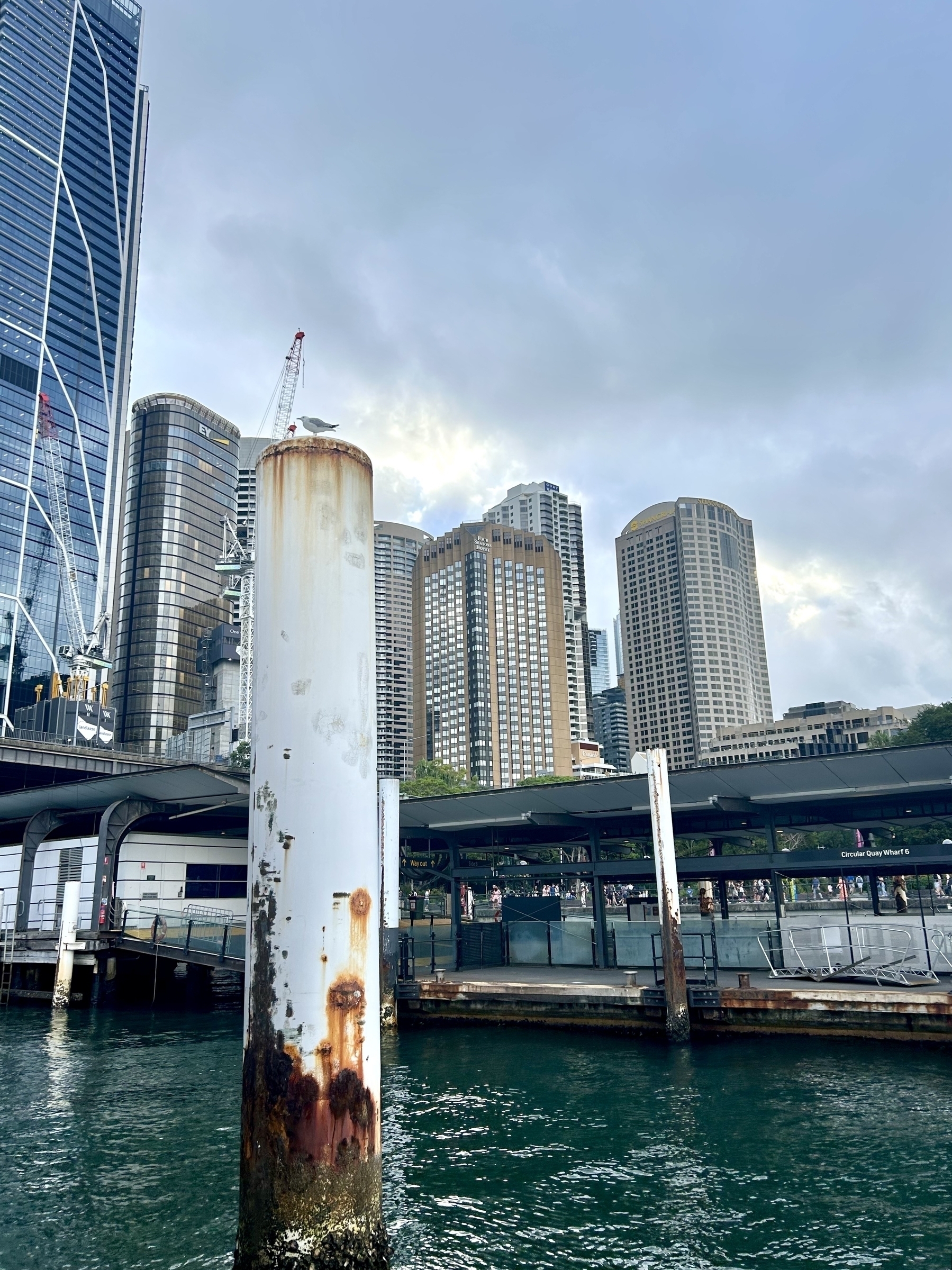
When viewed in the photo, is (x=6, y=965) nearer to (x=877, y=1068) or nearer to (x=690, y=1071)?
(x=690, y=1071)

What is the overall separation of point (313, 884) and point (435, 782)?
371ft

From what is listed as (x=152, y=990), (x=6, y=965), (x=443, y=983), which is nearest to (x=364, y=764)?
(x=443, y=983)

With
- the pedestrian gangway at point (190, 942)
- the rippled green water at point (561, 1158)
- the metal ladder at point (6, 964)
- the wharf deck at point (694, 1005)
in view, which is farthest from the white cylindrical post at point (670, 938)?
the metal ladder at point (6, 964)

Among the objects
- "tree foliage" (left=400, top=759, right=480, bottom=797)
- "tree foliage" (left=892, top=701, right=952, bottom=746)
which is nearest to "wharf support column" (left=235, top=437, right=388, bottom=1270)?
"tree foliage" (left=892, top=701, right=952, bottom=746)

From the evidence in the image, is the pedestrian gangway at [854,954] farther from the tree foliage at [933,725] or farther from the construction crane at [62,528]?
the construction crane at [62,528]

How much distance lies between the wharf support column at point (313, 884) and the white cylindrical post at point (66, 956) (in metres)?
35.0

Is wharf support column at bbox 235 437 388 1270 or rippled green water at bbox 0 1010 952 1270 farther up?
wharf support column at bbox 235 437 388 1270

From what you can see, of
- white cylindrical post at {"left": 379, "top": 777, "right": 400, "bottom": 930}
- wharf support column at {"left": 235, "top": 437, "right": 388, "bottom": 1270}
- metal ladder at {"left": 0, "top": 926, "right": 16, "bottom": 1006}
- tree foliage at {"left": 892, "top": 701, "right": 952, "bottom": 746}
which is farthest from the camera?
tree foliage at {"left": 892, "top": 701, "right": 952, "bottom": 746}

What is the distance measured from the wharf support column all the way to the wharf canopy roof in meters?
23.3

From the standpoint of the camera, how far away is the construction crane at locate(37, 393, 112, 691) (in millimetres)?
192625

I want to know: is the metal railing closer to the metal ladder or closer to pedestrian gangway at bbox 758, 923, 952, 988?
the metal ladder

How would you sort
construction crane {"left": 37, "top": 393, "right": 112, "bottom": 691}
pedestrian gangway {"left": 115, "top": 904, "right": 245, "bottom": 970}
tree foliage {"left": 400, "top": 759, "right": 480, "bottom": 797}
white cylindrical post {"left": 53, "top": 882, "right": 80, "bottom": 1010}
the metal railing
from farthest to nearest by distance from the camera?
construction crane {"left": 37, "top": 393, "right": 112, "bottom": 691} → tree foliage {"left": 400, "top": 759, "right": 480, "bottom": 797} → white cylindrical post {"left": 53, "top": 882, "right": 80, "bottom": 1010} → the metal railing → pedestrian gangway {"left": 115, "top": 904, "right": 245, "bottom": 970}

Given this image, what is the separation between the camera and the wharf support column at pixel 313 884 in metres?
7.23

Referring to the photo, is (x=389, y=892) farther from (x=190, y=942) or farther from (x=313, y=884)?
(x=313, y=884)
